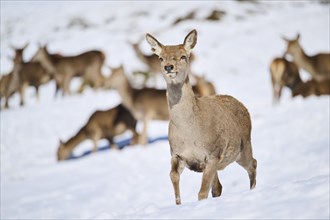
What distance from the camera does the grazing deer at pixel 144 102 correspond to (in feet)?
51.5

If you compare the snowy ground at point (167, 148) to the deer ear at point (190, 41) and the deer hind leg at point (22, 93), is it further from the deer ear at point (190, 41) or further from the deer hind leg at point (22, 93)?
the deer ear at point (190, 41)

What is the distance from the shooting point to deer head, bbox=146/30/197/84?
6.23 meters

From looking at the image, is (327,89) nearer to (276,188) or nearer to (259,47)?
(259,47)

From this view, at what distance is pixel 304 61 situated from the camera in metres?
20.8

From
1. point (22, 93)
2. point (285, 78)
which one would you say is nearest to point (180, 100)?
point (285, 78)

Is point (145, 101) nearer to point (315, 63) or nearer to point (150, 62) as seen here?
point (315, 63)

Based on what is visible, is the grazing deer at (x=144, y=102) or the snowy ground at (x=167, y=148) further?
the grazing deer at (x=144, y=102)

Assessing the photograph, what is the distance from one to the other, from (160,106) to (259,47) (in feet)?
40.2

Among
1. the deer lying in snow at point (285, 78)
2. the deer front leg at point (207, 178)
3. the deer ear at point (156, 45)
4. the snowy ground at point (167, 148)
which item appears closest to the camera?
the snowy ground at point (167, 148)

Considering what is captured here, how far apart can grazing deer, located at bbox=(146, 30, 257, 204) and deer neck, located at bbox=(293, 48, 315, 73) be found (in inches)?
576

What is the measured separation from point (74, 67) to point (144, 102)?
7794 mm

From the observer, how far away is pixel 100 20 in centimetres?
3856

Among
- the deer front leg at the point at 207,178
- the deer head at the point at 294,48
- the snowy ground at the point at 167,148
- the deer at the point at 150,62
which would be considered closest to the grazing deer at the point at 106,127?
the snowy ground at the point at 167,148

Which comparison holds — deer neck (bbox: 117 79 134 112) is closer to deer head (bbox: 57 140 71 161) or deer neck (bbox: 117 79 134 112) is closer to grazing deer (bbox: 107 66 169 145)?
grazing deer (bbox: 107 66 169 145)
